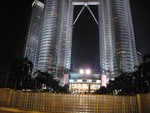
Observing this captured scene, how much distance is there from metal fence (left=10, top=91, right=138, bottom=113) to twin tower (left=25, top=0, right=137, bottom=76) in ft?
280

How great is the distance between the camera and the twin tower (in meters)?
104

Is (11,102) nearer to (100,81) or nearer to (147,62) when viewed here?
(147,62)

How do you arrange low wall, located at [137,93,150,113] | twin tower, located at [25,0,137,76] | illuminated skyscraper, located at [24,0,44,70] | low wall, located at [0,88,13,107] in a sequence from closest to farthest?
low wall, located at [137,93,150,113], low wall, located at [0,88,13,107], twin tower, located at [25,0,137,76], illuminated skyscraper, located at [24,0,44,70]

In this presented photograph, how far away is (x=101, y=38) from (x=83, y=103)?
123m

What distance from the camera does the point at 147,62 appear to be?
1554 inches

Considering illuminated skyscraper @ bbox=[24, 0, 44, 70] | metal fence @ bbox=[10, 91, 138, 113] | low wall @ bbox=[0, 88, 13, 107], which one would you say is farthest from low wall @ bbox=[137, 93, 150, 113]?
illuminated skyscraper @ bbox=[24, 0, 44, 70]

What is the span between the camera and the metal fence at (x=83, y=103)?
12.5 meters

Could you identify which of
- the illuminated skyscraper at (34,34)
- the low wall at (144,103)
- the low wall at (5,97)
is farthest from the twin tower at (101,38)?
the low wall at (5,97)

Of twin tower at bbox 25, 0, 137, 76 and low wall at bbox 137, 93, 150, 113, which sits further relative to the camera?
twin tower at bbox 25, 0, 137, 76

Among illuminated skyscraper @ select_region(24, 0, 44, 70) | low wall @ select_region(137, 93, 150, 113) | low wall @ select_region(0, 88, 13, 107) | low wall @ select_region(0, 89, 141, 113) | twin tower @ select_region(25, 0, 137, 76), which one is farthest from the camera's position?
illuminated skyscraper @ select_region(24, 0, 44, 70)

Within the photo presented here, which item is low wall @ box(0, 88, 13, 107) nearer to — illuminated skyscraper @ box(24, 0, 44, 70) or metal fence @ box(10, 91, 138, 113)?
metal fence @ box(10, 91, 138, 113)

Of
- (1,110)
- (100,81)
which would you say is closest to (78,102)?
(1,110)

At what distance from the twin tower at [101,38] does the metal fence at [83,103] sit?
8549 centimetres

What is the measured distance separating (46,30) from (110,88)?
220 feet
